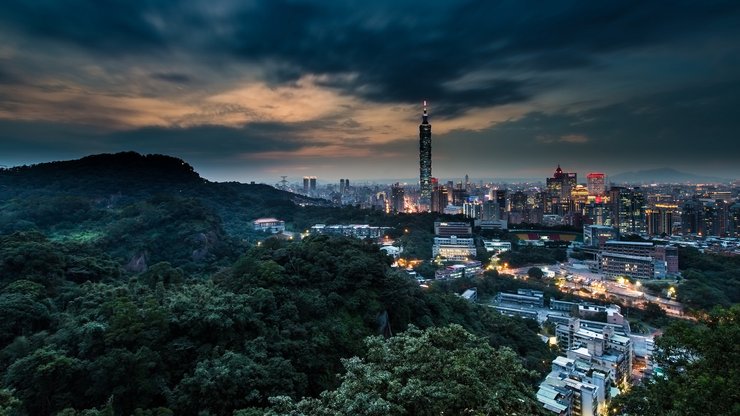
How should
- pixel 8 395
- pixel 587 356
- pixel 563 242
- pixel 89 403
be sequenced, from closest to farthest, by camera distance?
pixel 8 395, pixel 89 403, pixel 587 356, pixel 563 242

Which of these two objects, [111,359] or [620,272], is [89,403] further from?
[620,272]

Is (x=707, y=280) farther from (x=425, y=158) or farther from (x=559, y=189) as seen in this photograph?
(x=425, y=158)

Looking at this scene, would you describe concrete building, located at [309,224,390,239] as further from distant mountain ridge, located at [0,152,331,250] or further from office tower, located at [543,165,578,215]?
office tower, located at [543,165,578,215]

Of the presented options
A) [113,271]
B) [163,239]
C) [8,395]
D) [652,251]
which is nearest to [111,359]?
[8,395]

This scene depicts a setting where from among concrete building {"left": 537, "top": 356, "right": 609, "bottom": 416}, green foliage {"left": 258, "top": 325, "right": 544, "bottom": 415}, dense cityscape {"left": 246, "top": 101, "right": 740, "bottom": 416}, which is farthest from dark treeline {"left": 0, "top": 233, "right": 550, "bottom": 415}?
dense cityscape {"left": 246, "top": 101, "right": 740, "bottom": 416}

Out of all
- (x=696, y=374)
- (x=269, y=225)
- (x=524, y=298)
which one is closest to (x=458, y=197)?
(x=269, y=225)

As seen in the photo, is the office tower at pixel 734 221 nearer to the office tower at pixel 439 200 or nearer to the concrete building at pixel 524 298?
the concrete building at pixel 524 298
